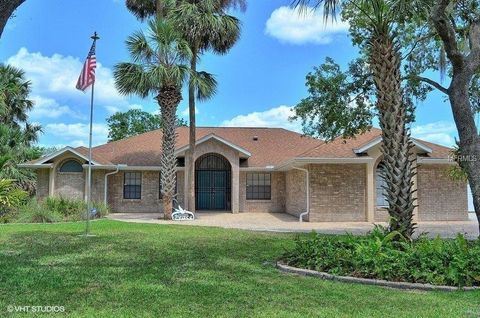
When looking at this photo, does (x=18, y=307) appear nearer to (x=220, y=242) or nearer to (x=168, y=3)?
(x=220, y=242)

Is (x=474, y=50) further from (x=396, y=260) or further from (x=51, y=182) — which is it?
(x=51, y=182)

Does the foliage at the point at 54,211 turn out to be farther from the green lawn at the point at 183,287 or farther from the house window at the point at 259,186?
the house window at the point at 259,186

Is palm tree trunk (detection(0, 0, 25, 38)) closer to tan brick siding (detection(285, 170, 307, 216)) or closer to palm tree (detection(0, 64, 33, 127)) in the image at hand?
tan brick siding (detection(285, 170, 307, 216))

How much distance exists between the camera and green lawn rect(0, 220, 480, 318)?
554 centimetres

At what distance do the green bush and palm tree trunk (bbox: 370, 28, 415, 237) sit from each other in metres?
0.56

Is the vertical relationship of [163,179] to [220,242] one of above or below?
above

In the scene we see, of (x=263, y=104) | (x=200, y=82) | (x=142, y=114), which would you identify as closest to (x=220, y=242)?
(x=200, y=82)

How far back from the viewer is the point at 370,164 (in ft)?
64.0

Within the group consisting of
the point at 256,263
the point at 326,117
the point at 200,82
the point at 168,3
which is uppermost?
the point at 168,3

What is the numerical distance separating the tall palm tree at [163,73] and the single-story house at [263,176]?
2.47 m

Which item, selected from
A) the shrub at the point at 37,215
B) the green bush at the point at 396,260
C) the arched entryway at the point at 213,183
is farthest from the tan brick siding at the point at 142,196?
the green bush at the point at 396,260

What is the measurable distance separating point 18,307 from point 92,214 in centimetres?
1541
